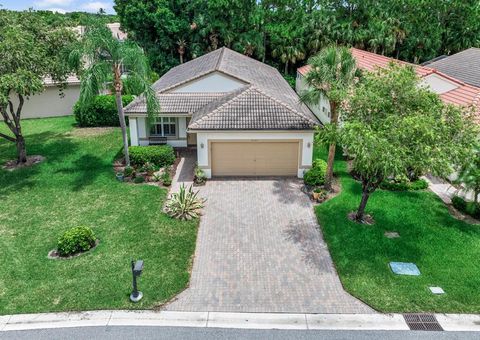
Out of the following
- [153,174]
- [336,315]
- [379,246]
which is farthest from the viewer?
[153,174]

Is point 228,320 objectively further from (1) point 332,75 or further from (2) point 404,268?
(1) point 332,75

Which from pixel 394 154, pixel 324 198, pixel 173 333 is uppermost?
pixel 394 154

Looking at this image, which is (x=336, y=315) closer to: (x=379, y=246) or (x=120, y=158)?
(x=379, y=246)

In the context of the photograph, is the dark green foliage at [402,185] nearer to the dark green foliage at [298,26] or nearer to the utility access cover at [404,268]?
the utility access cover at [404,268]

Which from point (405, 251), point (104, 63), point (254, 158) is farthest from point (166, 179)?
point (405, 251)

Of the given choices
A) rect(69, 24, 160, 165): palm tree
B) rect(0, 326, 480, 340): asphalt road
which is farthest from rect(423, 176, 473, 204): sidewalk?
rect(69, 24, 160, 165): palm tree

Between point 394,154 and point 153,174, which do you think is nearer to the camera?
point 394,154

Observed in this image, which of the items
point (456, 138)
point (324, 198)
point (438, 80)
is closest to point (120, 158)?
point (324, 198)

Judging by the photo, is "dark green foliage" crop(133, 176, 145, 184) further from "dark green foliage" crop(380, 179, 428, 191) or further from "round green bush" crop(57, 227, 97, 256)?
"dark green foliage" crop(380, 179, 428, 191)
